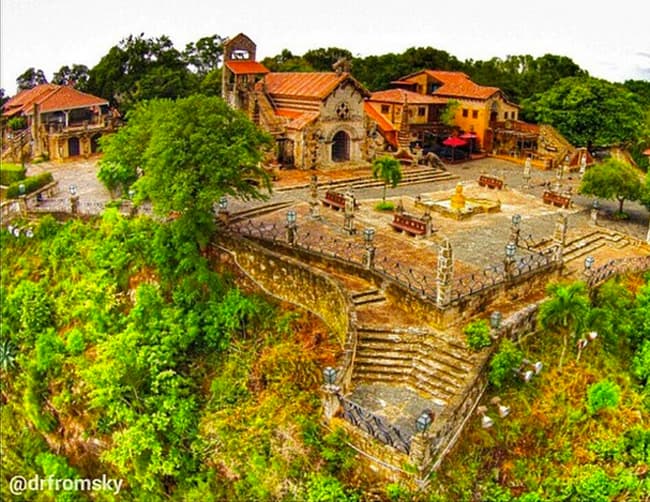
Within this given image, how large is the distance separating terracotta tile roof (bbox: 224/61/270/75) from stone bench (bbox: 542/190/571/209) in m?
15.0

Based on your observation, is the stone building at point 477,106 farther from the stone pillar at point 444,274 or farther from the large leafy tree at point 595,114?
the stone pillar at point 444,274

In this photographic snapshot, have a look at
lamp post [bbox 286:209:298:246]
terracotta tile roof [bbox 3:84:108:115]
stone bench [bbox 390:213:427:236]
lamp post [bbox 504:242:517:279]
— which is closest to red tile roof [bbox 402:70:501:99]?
stone bench [bbox 390:213:427:236]

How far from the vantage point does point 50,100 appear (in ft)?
110

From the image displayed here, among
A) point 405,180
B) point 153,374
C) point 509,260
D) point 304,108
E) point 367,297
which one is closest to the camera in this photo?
point 153,374

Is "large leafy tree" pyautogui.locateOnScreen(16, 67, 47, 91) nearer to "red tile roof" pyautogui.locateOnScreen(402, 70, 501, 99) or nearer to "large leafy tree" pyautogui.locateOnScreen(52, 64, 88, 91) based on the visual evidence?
"large leafy tree" pyautogui.locateOnScreen(52, 64, 88, 91)

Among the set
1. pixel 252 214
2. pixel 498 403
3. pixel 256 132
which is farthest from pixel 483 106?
pixel 498 403

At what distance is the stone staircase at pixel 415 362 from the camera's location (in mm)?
14031

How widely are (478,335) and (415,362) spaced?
1498mm

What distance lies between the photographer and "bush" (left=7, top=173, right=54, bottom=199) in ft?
80.2

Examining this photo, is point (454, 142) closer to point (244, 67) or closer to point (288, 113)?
point (288, 113)

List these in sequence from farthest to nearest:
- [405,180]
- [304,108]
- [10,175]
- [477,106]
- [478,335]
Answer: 1. [477,106]
2. [304,108]
3. [405,180]
4. [10,175]
5. [478,335]

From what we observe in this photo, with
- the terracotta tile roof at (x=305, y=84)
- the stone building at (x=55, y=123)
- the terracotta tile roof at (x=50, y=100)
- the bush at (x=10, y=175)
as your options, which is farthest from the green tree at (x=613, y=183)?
the terracotta tile roof at (x=50, y=100)

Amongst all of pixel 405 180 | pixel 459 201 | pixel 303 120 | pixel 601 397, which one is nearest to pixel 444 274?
pixel 601 397

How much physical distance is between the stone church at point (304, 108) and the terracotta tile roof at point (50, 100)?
7.86 metres
